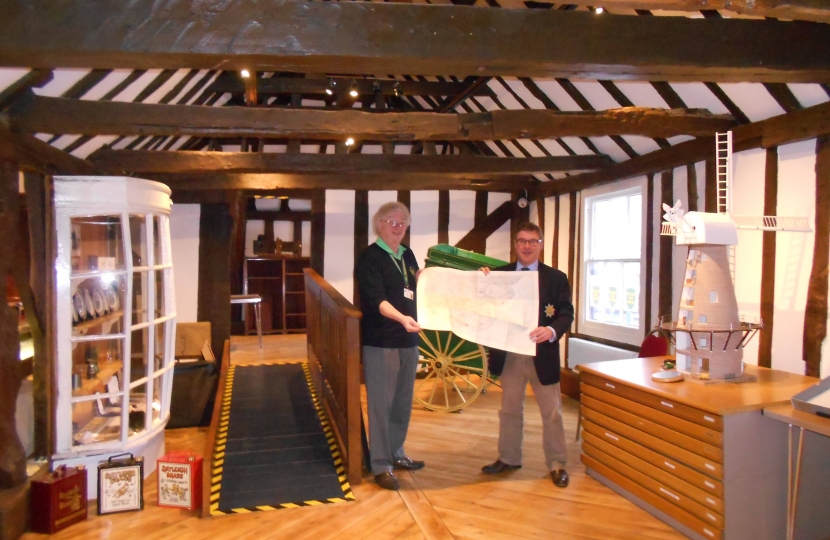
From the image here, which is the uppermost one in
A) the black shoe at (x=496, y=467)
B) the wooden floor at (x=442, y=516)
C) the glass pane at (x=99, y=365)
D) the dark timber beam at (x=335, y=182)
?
the dark timber beam at (x=335, y=182)

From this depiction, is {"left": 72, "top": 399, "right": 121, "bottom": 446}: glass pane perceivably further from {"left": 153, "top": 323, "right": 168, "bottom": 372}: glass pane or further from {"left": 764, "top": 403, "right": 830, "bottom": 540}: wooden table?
{"left": 764, "top": 403, "right": 830, "bottom": 540}: wooden table

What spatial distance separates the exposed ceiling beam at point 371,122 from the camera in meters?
3.70

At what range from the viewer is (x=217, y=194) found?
6754mm

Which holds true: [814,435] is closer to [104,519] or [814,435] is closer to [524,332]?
[524,332]

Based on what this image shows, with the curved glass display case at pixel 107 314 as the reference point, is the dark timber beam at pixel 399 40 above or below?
above

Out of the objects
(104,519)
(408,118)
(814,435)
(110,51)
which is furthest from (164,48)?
(814,435)

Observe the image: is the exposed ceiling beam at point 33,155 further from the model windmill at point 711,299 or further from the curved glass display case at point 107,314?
the model windmill at point 711,299

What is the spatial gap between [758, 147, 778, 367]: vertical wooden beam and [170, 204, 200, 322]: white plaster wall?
19.8 feet

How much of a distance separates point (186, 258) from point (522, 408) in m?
5.08

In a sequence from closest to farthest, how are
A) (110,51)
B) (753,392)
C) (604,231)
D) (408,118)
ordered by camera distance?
(110,51), (753,392), (408,118), (604,231)

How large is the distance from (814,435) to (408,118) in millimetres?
3195

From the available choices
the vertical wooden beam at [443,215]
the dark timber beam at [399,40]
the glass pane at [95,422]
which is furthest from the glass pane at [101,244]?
the vertical wooden beam at [443,215]

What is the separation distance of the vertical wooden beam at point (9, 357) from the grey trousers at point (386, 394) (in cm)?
195

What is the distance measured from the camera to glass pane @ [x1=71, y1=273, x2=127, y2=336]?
3.44 metres
